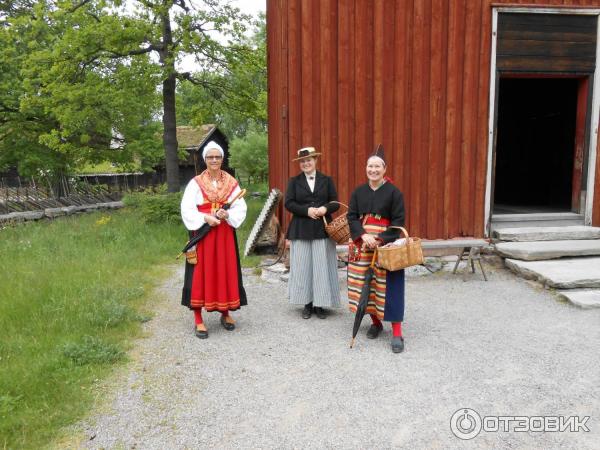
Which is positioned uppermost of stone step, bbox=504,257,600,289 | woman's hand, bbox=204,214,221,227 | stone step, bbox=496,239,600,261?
woman's hand, bbox=204,214,221,227

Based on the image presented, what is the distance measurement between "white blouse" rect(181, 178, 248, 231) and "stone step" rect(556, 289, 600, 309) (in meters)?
3.70

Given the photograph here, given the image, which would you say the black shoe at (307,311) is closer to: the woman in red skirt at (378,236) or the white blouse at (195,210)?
the woman in red skirt at (378,236)

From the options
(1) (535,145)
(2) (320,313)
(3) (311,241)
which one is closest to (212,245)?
(3) (311,241)

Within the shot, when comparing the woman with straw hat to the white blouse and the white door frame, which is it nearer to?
the white blouse

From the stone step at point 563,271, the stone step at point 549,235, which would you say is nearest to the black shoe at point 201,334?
the stone step at point 563,271

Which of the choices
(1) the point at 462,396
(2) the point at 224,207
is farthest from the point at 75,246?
(1) the point at 462,396

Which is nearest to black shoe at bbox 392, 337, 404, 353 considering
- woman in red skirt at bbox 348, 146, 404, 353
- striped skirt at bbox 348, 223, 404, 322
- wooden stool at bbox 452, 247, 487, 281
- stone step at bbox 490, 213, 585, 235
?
woman in red skirt at bbox 348, 146, 404, 353

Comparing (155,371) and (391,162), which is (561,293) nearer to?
(391,162)

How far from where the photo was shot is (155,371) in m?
3.76

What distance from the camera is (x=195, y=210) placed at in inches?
173

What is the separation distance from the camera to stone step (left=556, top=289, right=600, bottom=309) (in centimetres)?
516

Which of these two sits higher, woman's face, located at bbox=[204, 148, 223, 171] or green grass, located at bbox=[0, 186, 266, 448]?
woman's face, located at bbox=[204, 148, 223, 171]

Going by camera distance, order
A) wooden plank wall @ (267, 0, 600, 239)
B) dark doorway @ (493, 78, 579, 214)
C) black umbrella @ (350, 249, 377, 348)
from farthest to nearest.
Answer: dark doorway @ (493, 78, 579, 214), wooden plank wall @ (267, 0, 600, 239), black umbrella @ (350, 249, 377, 348)

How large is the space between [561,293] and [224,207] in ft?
13.0
